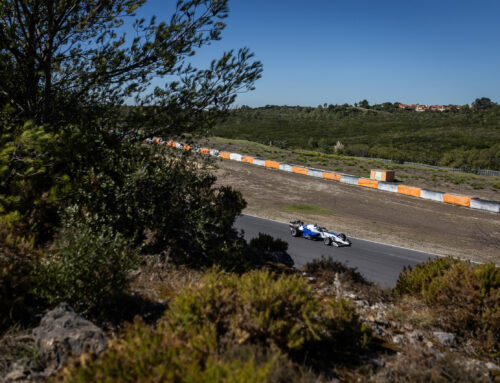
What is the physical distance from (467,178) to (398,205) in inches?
743

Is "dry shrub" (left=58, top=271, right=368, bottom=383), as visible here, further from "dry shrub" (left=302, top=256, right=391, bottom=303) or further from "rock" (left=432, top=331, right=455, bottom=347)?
"dry shrub" (left=302, top=256, right=391, bottom=303)

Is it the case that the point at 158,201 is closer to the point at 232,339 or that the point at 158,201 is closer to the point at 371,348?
the point at 232,339

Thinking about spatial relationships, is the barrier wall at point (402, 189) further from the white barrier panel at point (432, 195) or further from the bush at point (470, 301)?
the bush at point (470, 301)

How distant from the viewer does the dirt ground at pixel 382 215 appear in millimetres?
23172

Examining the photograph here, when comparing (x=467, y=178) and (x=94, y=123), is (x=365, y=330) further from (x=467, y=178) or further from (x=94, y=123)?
(x=467, y=178)

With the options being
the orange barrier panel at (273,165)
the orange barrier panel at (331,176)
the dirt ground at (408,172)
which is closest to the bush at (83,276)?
the dirt ground at (408,172)

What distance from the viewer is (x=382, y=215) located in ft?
98.3

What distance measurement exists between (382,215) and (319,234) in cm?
1105

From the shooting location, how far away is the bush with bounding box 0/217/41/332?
5074mm

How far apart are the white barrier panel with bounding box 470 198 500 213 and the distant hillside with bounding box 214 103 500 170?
111ft

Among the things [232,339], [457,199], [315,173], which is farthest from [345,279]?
[315,173]

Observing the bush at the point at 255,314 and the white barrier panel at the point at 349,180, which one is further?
the white barrier panel at the point at 349,180

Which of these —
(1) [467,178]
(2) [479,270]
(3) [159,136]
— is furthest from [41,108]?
(1) [467,178]

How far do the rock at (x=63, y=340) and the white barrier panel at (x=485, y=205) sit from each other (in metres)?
35.5
